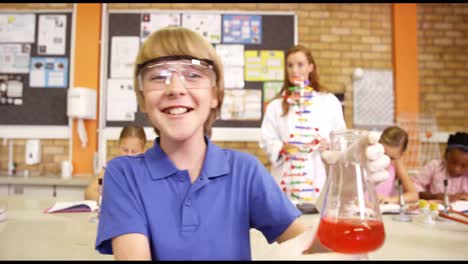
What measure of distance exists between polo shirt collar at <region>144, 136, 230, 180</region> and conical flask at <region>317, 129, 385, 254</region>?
0.34 metres

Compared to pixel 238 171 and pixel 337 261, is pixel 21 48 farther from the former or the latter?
pixel 337 261

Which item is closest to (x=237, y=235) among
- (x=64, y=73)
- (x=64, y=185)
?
(x=64, y=185)

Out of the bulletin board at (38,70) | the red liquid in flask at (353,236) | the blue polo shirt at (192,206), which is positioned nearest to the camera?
the red liquid in flask at (353,236)

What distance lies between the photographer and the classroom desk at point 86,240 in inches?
42.0

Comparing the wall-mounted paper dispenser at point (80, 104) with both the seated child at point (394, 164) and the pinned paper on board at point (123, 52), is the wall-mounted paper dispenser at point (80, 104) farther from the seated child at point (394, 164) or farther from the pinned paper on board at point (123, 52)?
the seated child at point (394, 164)

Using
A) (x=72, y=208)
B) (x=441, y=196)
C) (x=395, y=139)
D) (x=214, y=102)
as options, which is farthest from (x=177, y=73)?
(x=441, y=196)

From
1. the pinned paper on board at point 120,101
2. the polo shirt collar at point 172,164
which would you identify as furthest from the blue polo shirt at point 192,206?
the pinned paper on board at point 120,101

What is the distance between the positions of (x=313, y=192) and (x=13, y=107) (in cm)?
353

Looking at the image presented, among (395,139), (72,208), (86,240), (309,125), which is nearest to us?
(86,240)

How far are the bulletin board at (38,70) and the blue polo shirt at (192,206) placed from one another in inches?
131

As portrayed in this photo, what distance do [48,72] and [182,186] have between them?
3614mm

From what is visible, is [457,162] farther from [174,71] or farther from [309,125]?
[174,71]

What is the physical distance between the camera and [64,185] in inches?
131

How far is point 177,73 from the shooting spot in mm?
912
